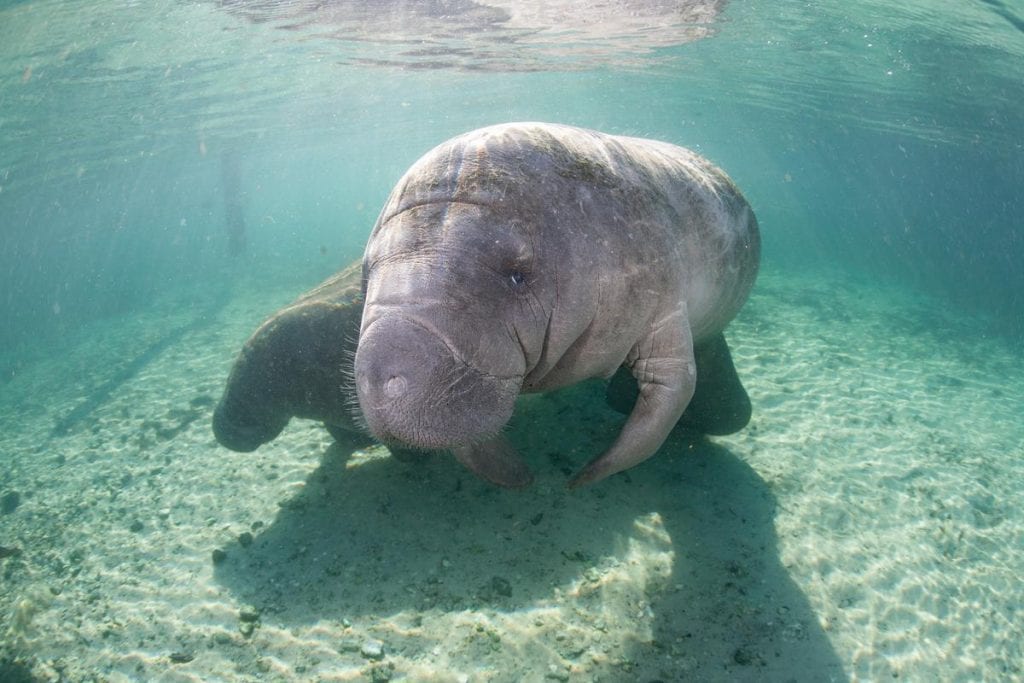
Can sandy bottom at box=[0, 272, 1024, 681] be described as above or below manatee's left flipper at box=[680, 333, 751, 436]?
below

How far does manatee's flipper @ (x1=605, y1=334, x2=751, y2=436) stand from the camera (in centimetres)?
489

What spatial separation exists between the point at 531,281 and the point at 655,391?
1287 mm

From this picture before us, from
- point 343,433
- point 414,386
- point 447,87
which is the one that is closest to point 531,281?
point 414,386

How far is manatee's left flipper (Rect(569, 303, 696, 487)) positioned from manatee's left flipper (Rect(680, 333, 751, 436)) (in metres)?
1.78

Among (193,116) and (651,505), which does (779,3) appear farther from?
(193,116)

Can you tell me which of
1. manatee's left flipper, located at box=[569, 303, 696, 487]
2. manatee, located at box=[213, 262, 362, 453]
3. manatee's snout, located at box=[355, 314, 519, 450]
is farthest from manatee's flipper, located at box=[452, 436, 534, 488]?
manatee's snout, located at box=[355, 314, 519, 450]

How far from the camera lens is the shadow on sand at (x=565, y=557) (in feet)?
11.6

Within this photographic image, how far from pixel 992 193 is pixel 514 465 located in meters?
70.5

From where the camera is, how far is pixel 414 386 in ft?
5.89

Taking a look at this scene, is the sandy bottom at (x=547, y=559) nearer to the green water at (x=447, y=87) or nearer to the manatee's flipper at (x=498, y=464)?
the manatee's flipper at (x=498, y=464)

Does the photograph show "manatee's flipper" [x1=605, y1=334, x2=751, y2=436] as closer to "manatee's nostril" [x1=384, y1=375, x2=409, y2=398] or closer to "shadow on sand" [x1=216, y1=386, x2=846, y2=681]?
"shadow on sand" [x1=216, y1=386, x2=846, y2=681]

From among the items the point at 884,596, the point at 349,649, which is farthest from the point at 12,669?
the point at 884,596

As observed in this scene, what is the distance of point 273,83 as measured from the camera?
20.4 metres

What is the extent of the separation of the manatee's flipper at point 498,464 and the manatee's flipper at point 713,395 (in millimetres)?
1260
